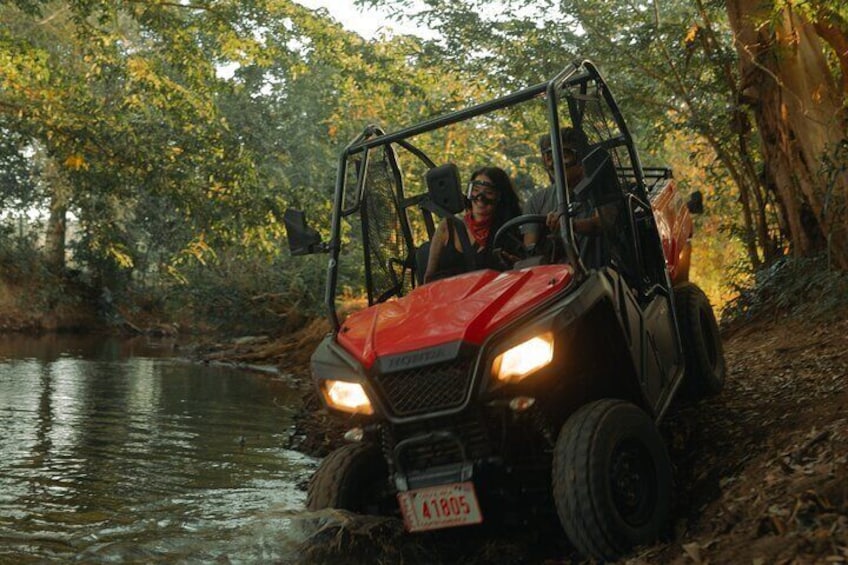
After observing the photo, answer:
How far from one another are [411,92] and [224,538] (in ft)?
59.2

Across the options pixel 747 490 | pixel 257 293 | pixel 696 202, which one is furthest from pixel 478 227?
pixel 257 293

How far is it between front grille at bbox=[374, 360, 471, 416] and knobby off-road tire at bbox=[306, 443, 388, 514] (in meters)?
0.59

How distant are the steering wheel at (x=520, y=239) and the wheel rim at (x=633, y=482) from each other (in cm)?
124

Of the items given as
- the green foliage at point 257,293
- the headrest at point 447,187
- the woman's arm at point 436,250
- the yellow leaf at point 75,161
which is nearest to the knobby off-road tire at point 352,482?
the woman's arm at point 436,250

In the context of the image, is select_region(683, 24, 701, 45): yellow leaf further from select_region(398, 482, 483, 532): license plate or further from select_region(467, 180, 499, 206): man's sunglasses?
select_region(398, 482, 483, 532): license plate

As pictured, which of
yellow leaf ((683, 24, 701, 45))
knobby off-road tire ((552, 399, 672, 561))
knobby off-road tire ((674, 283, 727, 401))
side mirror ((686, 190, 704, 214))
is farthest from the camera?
yellow leaf ((683, 24, 701, 45))

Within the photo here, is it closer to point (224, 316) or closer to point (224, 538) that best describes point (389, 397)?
point (224, 538)

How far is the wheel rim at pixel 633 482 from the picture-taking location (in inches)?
172

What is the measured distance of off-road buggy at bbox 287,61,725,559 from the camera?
4.37 m

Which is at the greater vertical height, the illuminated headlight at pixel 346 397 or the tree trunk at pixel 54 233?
the tree trunk at pixel 54 233

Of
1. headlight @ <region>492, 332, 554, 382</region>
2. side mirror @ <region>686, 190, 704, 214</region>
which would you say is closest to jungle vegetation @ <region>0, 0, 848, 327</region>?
side mirror @ <region>686, 190, 704, 214</region>

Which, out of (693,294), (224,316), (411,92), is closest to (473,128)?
(411,92)

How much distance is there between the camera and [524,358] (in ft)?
14.4

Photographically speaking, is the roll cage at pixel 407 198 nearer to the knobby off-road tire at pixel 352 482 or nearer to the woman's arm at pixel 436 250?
the woman's arm at pixel 436 250
